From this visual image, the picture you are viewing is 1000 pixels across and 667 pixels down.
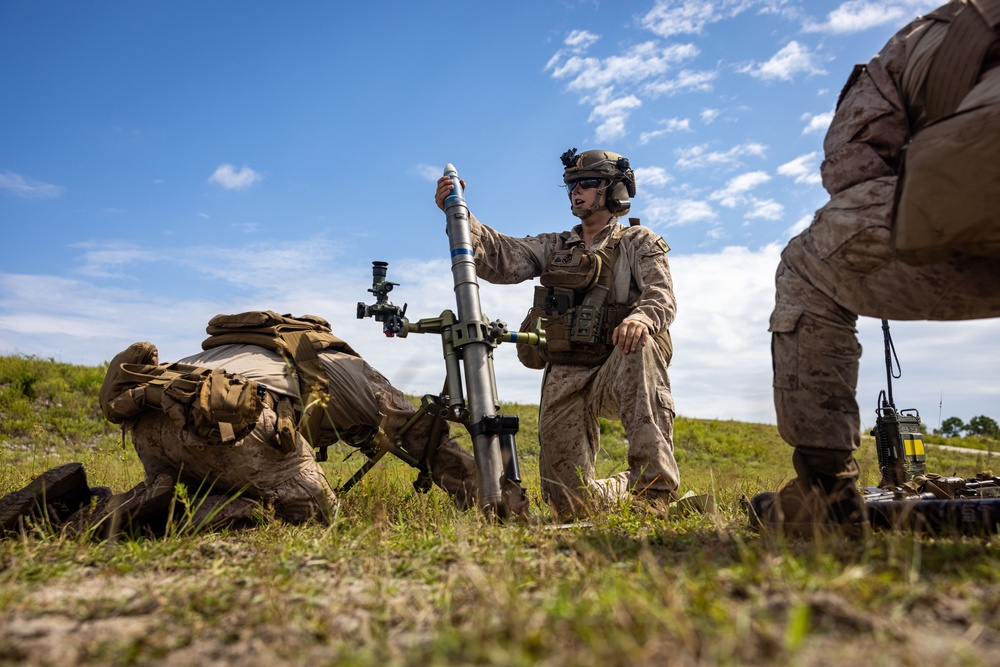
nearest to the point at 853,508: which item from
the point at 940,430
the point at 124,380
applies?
the point at 124,380

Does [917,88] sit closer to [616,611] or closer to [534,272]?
[616,611]

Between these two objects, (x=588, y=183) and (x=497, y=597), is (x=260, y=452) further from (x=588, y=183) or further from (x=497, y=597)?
(x=588, y=183)

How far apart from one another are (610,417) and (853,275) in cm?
283

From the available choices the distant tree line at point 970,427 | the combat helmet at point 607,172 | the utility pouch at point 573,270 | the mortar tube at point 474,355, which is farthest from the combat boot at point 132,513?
the distant tree line at point 970,427

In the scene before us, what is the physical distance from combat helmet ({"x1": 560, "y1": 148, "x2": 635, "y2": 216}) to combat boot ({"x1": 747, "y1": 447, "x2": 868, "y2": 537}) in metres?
3.21

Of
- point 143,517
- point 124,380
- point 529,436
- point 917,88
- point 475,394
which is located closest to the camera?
point 917,88

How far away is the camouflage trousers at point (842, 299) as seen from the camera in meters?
2.65

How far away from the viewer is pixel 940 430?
66.8 ft

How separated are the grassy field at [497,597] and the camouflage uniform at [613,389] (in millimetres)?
969

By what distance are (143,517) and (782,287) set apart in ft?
10.9

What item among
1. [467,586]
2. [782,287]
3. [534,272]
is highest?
[534,272]

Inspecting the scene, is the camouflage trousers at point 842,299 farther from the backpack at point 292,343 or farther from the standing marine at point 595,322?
the backpack at point 292,343

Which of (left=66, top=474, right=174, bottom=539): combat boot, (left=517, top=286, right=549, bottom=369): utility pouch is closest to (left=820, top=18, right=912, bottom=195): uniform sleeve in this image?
(left=517, top=286, right=549, bottom=369): utility pouch

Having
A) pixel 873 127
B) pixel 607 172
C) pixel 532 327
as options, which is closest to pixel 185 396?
pixel 532 327
